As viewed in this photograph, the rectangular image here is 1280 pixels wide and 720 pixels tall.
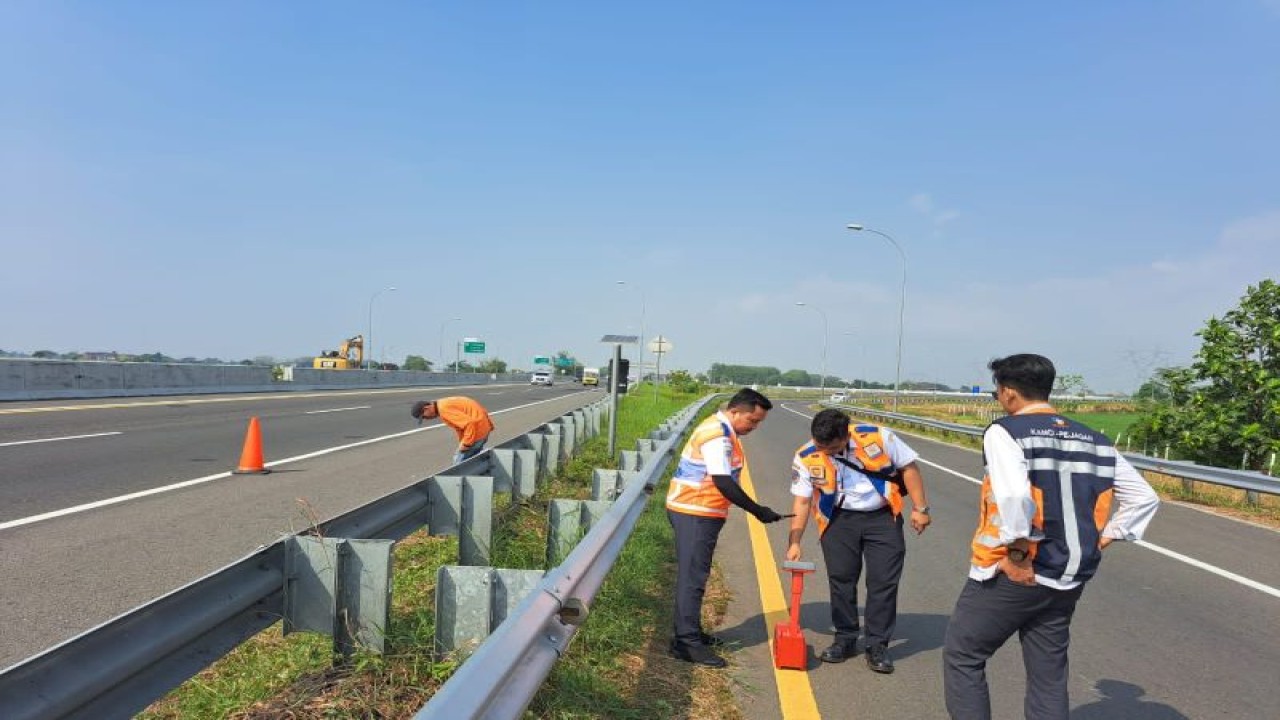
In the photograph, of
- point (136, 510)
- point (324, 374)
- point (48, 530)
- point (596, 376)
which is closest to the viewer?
point (48, 530)

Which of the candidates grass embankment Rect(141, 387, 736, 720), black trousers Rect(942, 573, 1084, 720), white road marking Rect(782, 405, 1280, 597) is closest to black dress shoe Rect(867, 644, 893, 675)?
grass embankment Rect(141, 387, 736, 720)

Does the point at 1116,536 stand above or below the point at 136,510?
above

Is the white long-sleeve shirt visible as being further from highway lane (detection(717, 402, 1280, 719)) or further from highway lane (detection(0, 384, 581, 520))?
highway lane (detection(0, 384, 581, 520))

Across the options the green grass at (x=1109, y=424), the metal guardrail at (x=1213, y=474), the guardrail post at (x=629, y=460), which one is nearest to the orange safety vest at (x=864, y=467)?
the guardrail post at (x=629, y=460)

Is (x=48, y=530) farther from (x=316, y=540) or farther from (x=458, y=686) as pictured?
(x=458, y=686)

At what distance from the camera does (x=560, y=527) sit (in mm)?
5430

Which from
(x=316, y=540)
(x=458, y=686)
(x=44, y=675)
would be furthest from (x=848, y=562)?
(x=44, y=675)

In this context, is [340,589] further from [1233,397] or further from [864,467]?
[1233,397]

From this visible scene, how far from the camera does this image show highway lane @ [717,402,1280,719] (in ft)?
15.0

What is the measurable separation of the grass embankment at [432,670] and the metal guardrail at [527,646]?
510 millimetres

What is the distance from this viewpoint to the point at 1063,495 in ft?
10.8

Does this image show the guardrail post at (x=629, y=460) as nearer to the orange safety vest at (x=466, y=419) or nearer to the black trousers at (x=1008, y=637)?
the orange safety vest at (x=466, y=419)

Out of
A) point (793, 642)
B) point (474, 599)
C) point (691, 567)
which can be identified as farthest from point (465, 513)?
point (793, 642)

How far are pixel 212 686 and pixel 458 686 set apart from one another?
91.6 inches
